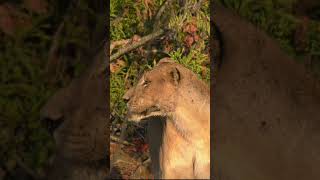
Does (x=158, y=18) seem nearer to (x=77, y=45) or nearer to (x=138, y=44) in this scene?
(x=138, y=44)

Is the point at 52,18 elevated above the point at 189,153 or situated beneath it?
elevated above

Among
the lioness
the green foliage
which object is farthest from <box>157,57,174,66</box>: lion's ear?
the green foliage

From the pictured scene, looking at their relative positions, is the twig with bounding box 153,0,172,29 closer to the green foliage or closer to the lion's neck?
the lion's neck

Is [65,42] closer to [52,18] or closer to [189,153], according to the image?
[52,18]

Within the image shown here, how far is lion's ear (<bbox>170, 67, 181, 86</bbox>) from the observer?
0.47 metres

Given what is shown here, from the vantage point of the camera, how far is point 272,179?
510mm

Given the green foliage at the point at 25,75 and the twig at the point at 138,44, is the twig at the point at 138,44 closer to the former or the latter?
the twig at the point at 138,44

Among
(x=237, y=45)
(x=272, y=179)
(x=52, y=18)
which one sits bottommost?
(x=272, y=179)

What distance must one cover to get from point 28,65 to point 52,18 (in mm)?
150

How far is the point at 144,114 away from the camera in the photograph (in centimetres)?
49

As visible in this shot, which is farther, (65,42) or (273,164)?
(65,42)

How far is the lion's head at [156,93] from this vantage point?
46 centimetres

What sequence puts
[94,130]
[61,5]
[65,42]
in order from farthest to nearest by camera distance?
[61,5], [65,42], [94,130]

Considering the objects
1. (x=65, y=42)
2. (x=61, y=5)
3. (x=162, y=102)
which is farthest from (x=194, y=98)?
(x=61, y=5)
